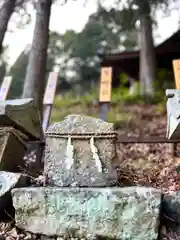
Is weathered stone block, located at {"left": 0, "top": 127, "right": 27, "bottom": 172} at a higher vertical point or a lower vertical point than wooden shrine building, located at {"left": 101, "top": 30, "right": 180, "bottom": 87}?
lower

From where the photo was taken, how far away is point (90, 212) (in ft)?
10.6

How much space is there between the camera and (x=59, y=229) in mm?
3264

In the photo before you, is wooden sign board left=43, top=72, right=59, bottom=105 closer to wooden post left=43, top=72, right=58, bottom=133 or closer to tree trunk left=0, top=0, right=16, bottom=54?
wooden post left=43, top=72, right=58, bottom=133

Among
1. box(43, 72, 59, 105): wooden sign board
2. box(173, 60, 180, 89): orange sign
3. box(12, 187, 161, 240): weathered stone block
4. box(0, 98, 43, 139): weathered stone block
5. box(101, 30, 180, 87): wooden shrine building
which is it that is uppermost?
box(101, 30, 180, 87): wooden shrine building

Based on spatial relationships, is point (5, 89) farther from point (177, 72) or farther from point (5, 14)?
point (177, 72)

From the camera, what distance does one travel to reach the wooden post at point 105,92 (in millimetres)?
5983

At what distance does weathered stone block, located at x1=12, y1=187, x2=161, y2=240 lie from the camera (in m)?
3.15

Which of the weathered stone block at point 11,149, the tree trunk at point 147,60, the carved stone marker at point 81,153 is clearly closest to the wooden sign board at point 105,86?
the weathered stone block at point 11,149

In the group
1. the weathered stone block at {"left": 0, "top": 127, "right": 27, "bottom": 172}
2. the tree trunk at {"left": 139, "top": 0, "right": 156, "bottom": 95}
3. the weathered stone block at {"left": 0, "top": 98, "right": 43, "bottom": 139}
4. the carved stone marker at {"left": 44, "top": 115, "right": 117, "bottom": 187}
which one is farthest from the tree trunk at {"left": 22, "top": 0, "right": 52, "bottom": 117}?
the tree trunk at {"left": 139, "top": 0, "right": 156, "bottom": 95}

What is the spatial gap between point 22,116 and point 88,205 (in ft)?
5.44

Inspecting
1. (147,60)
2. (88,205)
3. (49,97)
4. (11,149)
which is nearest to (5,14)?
(49,97)

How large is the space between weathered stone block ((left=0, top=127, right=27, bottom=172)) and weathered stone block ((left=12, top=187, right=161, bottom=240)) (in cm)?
85

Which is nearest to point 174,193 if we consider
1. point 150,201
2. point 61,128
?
point 150,201

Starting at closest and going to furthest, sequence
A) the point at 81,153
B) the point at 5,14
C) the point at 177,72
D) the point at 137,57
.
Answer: the point at 81,153 < the point at 177,72 < the point at 5,14 < the point at 137,57
